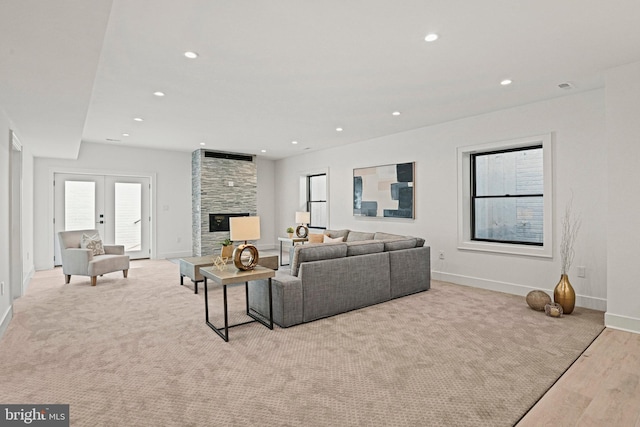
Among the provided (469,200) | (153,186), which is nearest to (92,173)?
(153,186)

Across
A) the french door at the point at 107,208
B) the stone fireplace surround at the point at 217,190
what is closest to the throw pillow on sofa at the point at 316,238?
the stone fireplace surround at the point at 217,190

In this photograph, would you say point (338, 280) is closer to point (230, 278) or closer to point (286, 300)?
point (286, 300)

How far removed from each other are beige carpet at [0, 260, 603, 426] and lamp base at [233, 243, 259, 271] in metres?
0.64

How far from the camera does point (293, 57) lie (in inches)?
126

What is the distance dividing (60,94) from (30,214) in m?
4.45

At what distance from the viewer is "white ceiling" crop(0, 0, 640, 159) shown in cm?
235

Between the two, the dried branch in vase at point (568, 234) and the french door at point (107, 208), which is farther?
the french door at point (107, 208)

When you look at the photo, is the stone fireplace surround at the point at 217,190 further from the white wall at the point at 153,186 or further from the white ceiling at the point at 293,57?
the white ceiling at the point at 293,57

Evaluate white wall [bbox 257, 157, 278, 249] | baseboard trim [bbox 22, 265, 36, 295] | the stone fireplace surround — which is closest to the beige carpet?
baseboard trim [bbox 22, 265, 36, 295]

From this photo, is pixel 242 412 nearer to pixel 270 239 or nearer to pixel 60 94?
pixel 60 94

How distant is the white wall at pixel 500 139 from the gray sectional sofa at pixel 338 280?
1.10m

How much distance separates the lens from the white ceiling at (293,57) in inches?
92.4

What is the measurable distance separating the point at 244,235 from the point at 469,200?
3741 millimetres
